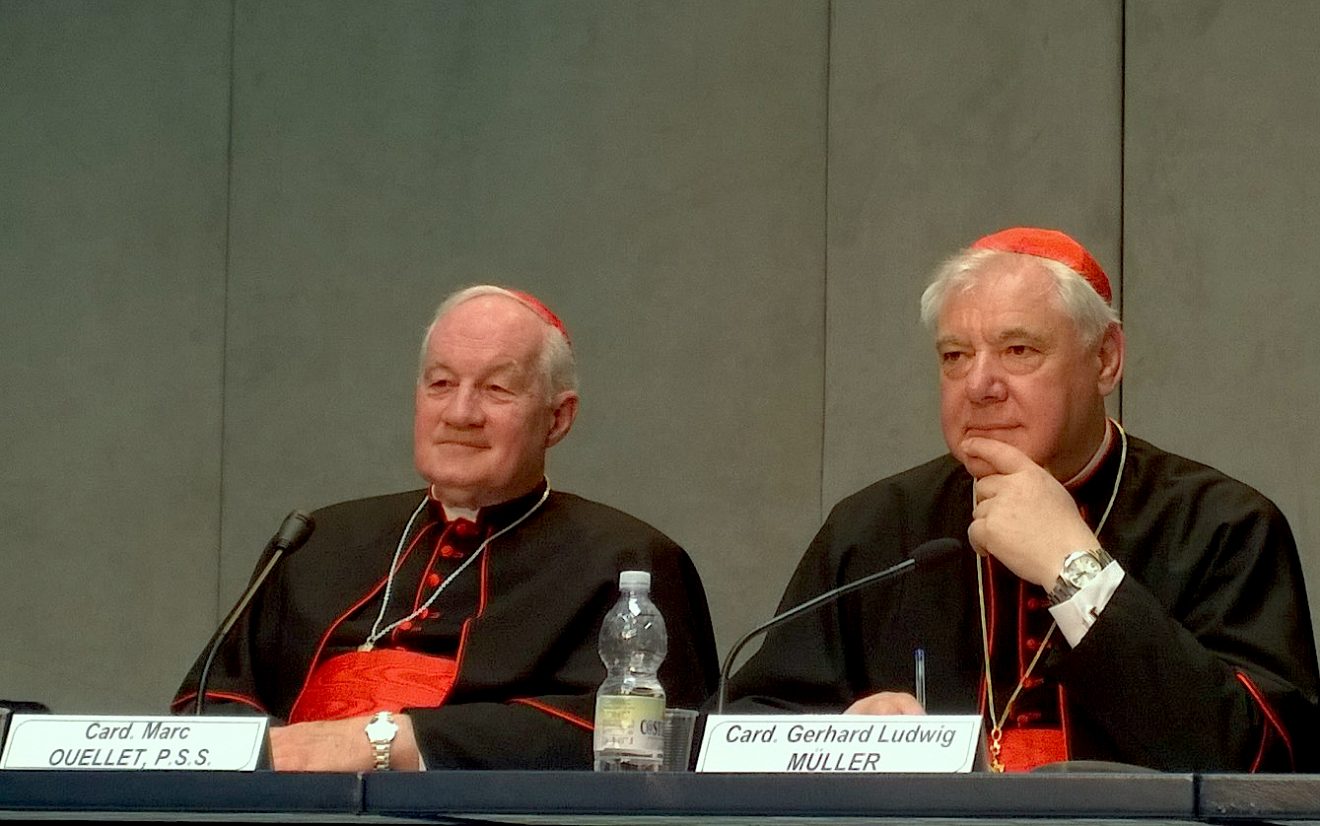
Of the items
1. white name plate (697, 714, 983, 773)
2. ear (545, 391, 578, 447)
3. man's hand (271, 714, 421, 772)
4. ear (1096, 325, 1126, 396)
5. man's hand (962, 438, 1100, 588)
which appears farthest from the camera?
ear (545, 391, 578, 447)

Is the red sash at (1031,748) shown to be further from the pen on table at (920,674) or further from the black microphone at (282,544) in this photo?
the black microphone at (282,544)

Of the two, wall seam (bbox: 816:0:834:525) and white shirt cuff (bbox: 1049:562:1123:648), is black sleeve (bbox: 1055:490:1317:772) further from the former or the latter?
wall seam (bbox: 816:0:834:525)

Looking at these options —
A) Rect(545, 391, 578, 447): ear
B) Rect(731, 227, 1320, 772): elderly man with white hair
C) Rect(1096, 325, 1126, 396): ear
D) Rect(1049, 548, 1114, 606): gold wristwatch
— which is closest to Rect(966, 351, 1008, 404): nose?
Rect(731, 227, 1320, 772): elderly man with white hair

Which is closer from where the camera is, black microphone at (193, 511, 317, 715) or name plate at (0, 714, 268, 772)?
name plate at (0, 714, 268, 772)

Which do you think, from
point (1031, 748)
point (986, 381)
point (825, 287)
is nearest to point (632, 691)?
point (1031, 748)

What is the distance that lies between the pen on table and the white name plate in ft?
2.07

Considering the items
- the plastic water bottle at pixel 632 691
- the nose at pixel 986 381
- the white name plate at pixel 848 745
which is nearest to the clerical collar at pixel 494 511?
the plastic water bottle at pixel 632 691

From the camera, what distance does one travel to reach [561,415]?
3682 millimetres

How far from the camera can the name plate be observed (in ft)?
7.39

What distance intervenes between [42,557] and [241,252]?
872 millimetres

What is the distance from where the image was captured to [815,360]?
462cm

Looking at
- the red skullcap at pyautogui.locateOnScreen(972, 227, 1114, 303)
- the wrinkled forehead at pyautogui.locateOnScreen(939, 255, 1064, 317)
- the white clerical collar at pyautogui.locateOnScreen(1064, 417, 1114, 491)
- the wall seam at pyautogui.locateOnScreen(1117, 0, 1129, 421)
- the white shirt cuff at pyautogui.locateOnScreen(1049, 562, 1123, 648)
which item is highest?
the wall seam at pyautogui.locateOnScreen(1117, 0, 1129, 421)

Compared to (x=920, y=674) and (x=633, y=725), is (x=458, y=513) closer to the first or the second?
(x=920, y=674)

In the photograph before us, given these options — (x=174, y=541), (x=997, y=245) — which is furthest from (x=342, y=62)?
(x=997, y=245)
